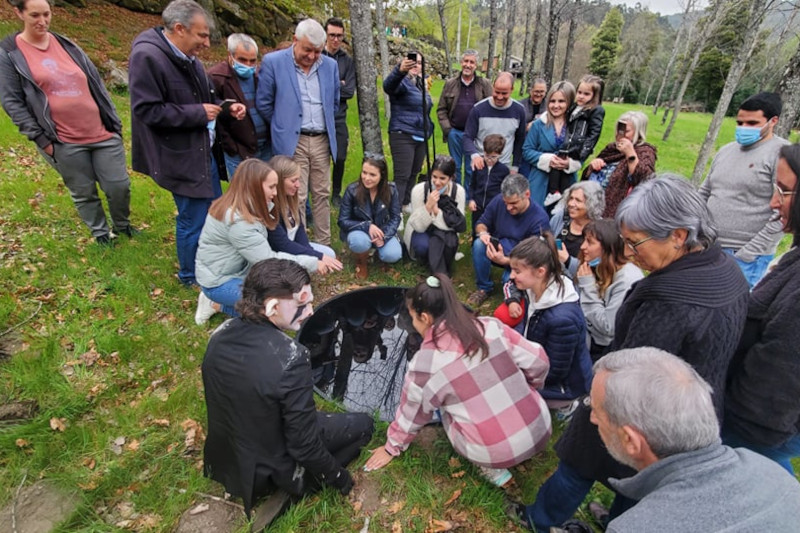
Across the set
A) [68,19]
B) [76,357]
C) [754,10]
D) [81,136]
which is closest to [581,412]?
[76,357]

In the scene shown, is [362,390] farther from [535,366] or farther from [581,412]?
[581,412]

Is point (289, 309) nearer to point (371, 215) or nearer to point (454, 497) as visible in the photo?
point (454, 497)

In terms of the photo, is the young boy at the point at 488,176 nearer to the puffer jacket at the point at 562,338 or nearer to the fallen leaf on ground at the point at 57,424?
the puffer jacket at the point at 562,338

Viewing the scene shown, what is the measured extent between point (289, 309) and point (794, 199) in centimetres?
229

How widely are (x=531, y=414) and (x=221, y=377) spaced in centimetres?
157

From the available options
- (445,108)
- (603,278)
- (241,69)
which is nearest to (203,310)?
(241,69)

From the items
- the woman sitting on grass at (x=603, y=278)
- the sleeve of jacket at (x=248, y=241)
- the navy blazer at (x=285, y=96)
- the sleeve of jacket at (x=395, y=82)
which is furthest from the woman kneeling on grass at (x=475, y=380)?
the sleeve of jacket at (x=395, y=82)

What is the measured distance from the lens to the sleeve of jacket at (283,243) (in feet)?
11.4

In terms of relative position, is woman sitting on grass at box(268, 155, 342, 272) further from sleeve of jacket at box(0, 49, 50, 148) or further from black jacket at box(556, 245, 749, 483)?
black jacket at box(556, 245, 749, 483)

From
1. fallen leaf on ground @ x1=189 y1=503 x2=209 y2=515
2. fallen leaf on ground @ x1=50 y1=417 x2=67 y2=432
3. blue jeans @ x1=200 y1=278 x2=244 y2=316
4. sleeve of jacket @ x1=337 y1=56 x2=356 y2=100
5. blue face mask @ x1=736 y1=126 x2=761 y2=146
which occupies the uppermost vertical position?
sleeve of jacket @ x1=337 y1=56 x2=356 y2=100

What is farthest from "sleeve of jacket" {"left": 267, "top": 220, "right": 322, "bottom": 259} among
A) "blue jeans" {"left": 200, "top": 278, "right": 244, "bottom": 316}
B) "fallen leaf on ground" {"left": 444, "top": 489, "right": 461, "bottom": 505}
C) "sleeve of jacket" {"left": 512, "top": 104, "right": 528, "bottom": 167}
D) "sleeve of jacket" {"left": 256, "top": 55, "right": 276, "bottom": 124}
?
"sleeve of jacket" {"left": 512, "top": 104, "right": 528, "bottom": 167}

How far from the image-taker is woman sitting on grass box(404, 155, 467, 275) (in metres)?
4.23

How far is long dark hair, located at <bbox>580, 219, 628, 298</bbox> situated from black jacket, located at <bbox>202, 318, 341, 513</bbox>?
2.18 metres

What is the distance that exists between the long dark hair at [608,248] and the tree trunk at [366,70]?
129 inches
